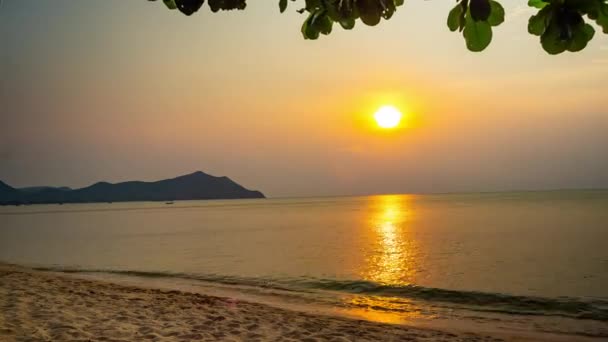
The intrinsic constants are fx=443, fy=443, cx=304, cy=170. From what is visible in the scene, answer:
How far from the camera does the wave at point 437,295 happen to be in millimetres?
14668

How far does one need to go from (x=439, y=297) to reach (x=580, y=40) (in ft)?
55.6

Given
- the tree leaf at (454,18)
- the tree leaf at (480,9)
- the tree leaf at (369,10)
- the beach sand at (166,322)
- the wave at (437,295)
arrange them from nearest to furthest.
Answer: the tree leaf at (480,9) < the tree leaf at (454,18) < the tree leaf at (369,10) < the beach sand at (166,322) < the wave at (437,295)

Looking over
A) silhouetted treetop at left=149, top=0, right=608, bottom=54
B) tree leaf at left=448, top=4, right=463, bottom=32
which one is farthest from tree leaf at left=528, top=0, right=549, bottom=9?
tree leaf at left=448, top=4, right=463, bottom=32

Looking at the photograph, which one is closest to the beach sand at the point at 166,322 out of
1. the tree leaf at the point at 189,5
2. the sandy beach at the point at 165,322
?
the sandy beach at the point at 165,322

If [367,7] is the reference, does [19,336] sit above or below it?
below

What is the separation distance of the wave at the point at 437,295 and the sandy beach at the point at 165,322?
4138 mm

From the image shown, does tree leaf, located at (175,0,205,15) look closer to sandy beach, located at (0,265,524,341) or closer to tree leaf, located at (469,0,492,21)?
tree leaf, located at (469,0,492,21)

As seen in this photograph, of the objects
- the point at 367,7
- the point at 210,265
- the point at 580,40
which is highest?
the point at 367,7

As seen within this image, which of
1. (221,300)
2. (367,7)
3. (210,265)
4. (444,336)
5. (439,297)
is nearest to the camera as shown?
(367,7)

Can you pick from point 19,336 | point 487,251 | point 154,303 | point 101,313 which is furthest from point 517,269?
point 19,336

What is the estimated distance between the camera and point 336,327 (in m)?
10.8

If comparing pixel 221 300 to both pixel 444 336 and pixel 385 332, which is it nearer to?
pixel 385 332

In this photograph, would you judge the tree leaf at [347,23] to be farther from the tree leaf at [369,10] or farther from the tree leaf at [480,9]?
the tree leaf at [480,9]

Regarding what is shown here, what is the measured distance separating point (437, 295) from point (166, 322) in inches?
433
